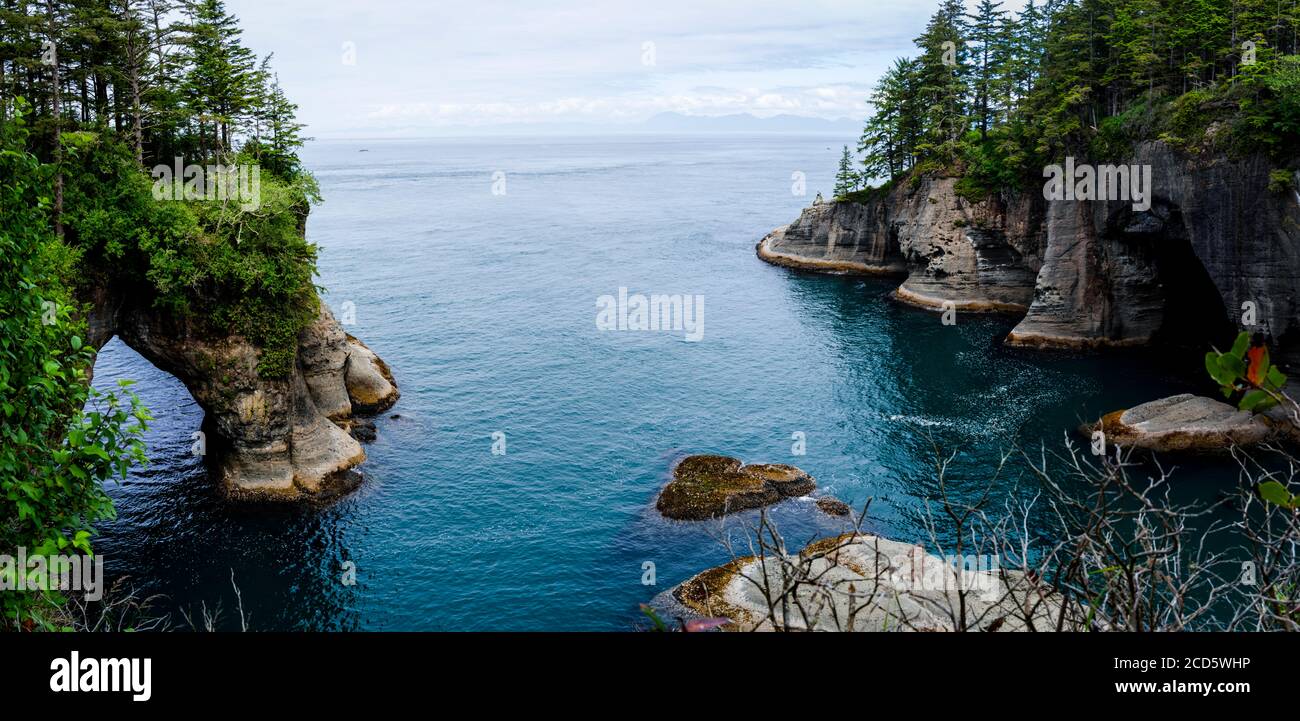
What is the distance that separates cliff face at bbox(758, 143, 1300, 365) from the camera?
51375 mm

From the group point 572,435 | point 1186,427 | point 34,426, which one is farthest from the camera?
point 572,435

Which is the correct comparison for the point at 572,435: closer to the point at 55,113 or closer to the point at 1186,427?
the point at 55,113

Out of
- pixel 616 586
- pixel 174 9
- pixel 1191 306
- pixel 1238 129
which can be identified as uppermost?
pixel 174 9

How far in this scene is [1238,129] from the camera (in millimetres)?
52312

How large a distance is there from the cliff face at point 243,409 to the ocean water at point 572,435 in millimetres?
1658

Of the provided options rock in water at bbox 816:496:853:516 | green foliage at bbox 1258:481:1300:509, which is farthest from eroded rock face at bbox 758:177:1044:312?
green foliage at bbox 1258:481:1300:509

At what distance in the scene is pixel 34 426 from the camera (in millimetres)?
12586

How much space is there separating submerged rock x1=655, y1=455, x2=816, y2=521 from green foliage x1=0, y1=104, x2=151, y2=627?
31.0 meters

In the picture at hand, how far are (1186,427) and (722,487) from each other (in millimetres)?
26218

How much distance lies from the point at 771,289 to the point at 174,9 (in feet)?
202

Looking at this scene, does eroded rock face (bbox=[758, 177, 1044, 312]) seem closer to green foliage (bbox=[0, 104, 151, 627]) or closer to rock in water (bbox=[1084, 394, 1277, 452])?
rock in water (bbox=[1084, 394, 1277, 452])

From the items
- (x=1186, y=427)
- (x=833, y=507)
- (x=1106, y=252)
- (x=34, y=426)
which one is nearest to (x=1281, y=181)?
(x=1186, y=427)
